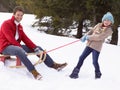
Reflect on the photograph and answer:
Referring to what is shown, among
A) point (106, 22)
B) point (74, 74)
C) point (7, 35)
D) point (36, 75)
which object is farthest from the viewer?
point (74, 74)

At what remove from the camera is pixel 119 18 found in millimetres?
13555

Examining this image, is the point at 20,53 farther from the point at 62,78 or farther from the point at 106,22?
the point at 106,22

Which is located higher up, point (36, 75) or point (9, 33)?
point (9, 33)

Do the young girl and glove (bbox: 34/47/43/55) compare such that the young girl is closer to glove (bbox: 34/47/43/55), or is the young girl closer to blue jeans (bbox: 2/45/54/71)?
Answer: glove (bbox: 34/47/43/55)

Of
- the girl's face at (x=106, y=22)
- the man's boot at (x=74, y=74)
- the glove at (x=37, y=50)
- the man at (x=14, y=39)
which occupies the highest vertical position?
the girl's face at (x=106, y=22)

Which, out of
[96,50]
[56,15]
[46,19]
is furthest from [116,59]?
[46,19]

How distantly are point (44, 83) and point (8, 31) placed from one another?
1.33 m

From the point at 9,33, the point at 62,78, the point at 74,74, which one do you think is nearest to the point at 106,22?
the point at 74,74

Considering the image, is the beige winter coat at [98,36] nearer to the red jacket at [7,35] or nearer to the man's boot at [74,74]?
the man's boot at [74,74]

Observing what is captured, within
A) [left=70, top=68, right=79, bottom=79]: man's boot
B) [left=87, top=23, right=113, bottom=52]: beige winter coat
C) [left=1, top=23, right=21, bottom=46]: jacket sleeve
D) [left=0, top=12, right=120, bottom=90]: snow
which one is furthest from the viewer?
[left=70, top=68, right=79, bottom=79]: man's boot

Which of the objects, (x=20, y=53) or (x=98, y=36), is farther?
(x=98, y=36)

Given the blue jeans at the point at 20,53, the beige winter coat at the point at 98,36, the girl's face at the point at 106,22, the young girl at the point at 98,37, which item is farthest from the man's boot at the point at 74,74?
the girl's face at the point at 106,22

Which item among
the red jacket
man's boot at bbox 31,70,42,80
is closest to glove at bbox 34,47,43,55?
the red jacket

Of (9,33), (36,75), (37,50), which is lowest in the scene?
(36,75)
